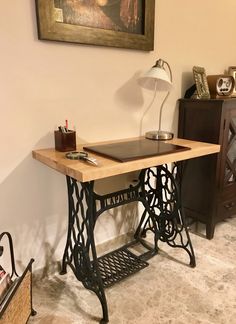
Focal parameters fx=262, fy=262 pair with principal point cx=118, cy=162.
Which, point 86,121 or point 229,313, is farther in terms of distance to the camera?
point 86,121

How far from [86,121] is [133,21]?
70 centimetres

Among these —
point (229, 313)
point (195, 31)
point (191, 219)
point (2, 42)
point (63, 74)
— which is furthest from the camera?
point (191, 219)

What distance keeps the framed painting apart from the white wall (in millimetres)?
50

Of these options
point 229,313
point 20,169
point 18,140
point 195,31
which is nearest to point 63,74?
point 18,140

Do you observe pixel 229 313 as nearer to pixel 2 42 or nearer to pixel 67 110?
pixel 67 110

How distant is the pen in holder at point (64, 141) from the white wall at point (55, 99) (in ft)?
0.39

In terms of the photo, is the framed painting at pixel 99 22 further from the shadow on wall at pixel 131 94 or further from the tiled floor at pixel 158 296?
the tiled floor at pixel 158 296

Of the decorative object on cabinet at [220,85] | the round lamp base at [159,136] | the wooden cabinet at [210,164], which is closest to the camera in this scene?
the round lamp base at [159,136]

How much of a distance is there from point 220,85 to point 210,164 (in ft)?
2.07

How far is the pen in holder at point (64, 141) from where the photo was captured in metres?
1.38

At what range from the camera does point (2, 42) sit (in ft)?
4.14


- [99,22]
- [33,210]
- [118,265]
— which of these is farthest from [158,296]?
[99,22]

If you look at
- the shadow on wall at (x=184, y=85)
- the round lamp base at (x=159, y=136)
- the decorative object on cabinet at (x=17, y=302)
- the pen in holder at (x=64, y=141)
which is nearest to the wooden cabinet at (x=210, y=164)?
the shadow on wall at (x=184, y=85)

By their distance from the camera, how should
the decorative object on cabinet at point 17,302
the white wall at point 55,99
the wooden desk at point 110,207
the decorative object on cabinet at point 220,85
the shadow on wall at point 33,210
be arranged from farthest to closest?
the decorative object on cabinet at point 220,85 < the shadow on wall at point 33,210 < the white wall at point 55,99 < the wooden desk at point 110,207 < the decorative object on cabinet at point 17,302
